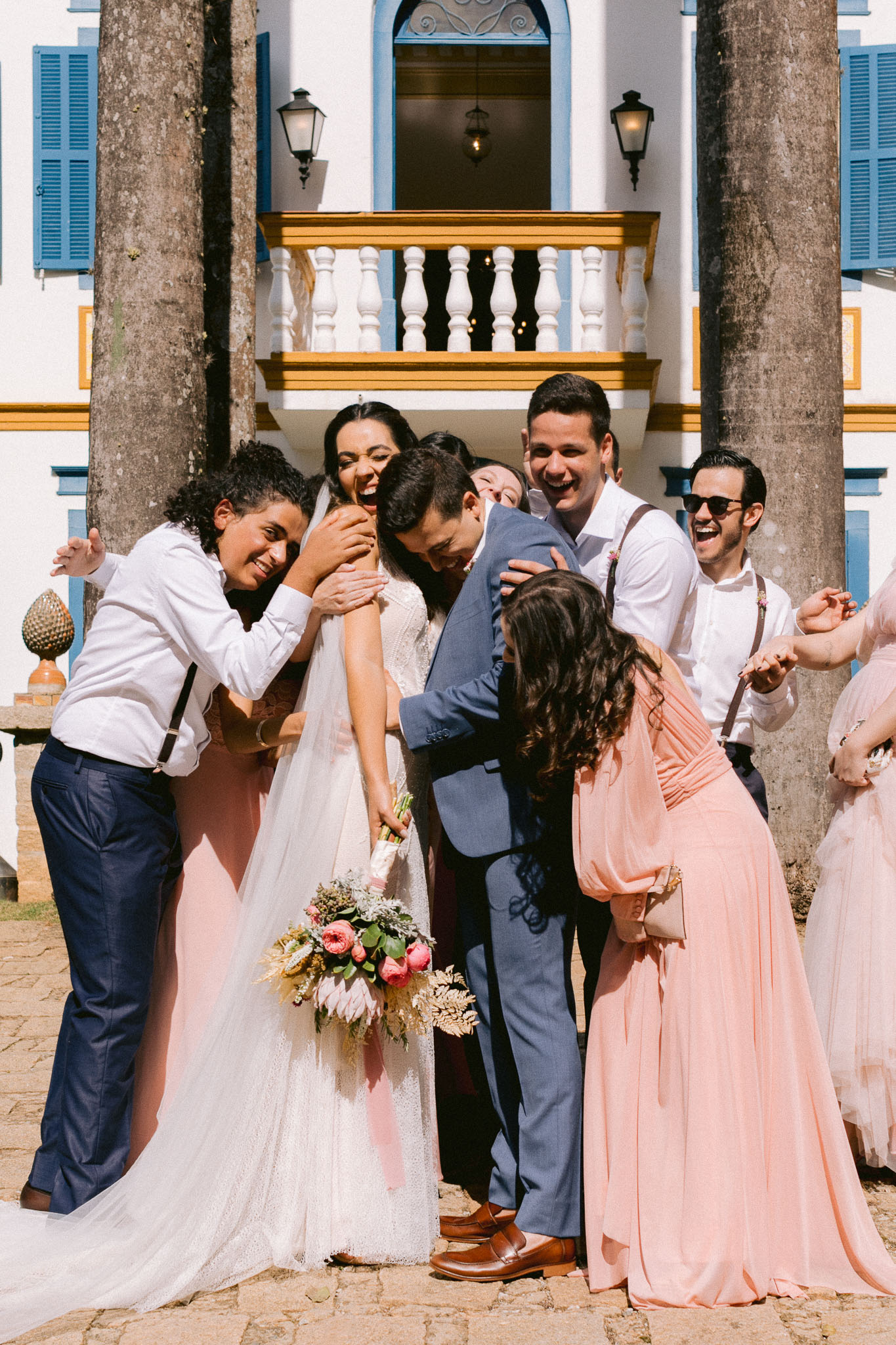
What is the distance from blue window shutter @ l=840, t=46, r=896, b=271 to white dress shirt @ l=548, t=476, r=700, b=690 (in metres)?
7.09

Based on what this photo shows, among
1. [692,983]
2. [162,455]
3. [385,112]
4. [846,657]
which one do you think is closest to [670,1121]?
[692,983]

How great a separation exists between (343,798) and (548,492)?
3.48 feet

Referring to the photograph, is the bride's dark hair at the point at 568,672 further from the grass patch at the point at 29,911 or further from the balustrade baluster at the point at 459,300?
the balustrade baluster at the point at 459,300

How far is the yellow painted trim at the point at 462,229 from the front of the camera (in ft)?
29.0

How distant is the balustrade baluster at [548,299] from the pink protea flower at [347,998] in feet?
21.4

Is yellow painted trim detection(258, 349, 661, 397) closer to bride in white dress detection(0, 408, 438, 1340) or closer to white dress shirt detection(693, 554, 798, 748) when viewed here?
white dress shirt detection(693, 554, 798, 748)

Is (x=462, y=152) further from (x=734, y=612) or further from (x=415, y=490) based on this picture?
(x=415, y=490)

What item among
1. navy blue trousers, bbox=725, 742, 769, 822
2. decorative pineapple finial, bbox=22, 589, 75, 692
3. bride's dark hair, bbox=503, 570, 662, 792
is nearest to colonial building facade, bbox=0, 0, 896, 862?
decorative pineapple finial, bbox=22, 589, 75, 692

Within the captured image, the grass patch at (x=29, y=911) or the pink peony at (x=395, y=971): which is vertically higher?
the pink peony at (x=395, y=971)

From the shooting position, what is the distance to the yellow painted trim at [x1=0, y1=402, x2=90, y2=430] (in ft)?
32.7

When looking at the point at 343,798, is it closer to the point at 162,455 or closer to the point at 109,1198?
the point at 109,1198

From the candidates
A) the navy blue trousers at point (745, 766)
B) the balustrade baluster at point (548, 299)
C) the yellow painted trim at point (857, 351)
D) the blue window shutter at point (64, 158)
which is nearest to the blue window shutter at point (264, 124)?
the blue window shutter at point (64, 158)

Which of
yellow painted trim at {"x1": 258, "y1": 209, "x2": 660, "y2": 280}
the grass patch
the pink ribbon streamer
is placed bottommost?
the grass patch

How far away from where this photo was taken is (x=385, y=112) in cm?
988
